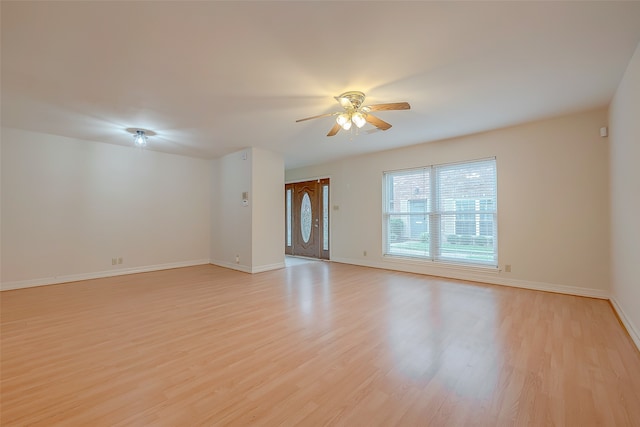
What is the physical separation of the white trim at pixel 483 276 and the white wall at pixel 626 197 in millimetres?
417

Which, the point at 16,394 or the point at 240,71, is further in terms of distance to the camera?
the point at 240,71

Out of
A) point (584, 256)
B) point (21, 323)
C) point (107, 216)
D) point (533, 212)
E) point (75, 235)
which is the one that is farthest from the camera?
point (107, 216)

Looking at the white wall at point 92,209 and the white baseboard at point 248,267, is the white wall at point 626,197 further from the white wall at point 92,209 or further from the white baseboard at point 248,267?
the white wall at point 92,209

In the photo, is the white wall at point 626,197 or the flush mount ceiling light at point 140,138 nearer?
the white wall at point 626,197

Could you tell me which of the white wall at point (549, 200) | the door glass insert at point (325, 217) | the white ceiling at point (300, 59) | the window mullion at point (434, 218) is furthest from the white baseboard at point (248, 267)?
the window mullion at point (434, 218)

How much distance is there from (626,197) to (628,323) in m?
1.26

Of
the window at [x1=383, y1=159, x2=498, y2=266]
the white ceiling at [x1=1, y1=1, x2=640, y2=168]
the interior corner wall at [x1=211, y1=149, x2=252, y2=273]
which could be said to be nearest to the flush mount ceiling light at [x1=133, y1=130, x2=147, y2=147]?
the white ceiling at [x1=1, y1=1, x2=640, y2=168]

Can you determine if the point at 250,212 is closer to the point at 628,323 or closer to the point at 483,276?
the point at 483,276

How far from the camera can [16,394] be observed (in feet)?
5.78

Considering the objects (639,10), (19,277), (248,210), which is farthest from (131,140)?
(639,10)

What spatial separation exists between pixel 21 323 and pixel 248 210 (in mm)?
Result: 3457

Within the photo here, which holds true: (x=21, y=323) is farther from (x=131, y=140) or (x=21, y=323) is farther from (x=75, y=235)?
(x=131, y=140)

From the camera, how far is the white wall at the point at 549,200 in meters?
3.77

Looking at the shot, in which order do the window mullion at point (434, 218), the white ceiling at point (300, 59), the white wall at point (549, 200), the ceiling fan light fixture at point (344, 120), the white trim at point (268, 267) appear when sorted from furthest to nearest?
1. the white trim at point (268, 267)
2. the window mullion at point (434, 218)
3. the white wall at point (549, 200)
4. the ceiling fan light fixture at point (344, 120)
5. the white ceiling at point (300, 59)
